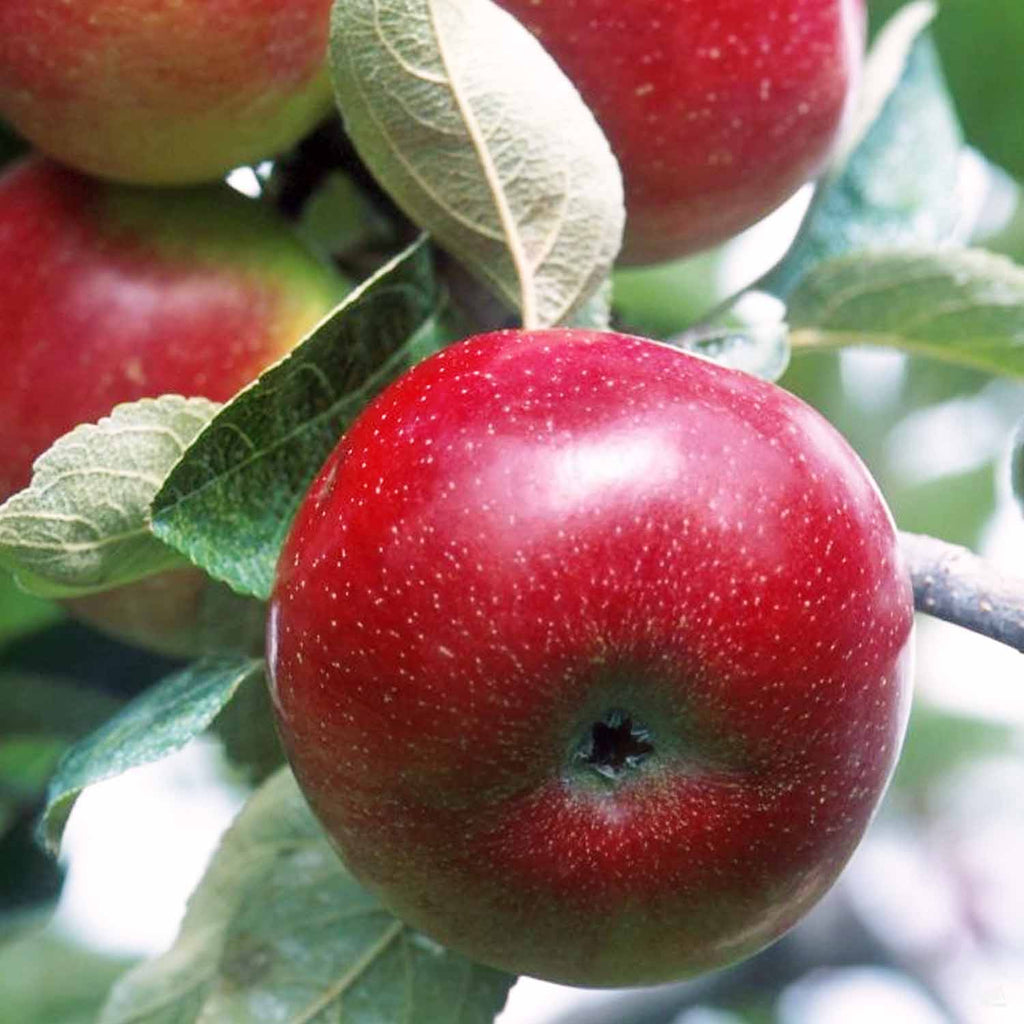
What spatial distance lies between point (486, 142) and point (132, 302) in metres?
0.20

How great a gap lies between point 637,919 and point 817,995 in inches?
40.1

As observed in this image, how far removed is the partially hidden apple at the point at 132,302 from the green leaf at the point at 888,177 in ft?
1.08

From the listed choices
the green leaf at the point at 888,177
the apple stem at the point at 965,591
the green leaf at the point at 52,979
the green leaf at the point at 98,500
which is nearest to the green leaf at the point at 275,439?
the green leaf at the point at 98,500

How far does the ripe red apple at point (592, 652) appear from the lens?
1.99 feet

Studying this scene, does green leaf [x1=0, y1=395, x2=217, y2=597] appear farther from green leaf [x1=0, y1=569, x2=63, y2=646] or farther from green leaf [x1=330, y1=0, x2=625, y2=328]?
green leaf [x1=0, y1=569, x2=63, y2=646]

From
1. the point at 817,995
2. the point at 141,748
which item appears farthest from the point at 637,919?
the point at 817,995

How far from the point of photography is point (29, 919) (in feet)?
4.17

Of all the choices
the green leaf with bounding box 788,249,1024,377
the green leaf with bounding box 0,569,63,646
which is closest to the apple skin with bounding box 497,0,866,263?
the green leaf with bounding box 788,249,1024,377

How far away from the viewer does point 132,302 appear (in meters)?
0.87

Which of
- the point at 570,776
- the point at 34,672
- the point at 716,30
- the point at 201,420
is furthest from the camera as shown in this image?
the point at 34,672

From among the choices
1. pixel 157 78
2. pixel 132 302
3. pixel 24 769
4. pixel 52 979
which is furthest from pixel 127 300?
pixel 52 979

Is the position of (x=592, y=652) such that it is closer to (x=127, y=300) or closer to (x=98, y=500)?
(x=98, y=500)

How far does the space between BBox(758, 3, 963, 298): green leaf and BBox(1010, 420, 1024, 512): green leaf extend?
21 centimetres

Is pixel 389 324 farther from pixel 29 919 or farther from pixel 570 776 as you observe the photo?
pixel 29 919
